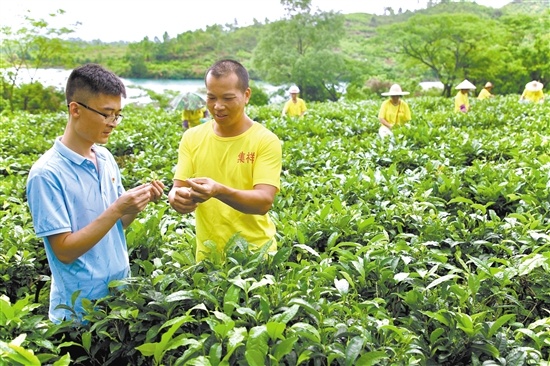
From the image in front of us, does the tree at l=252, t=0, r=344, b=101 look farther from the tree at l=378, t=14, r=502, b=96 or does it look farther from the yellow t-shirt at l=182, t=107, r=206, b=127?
the yellow t-shirt at l=182, t=107, r=206, b=127

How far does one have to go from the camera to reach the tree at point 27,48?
18016 mm

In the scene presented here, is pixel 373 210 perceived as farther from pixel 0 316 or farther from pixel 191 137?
pixel 0 316

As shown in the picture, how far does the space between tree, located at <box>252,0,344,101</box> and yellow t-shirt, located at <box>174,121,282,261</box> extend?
36.4 m

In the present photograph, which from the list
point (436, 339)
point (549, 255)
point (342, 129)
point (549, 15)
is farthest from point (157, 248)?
point (549, 15)

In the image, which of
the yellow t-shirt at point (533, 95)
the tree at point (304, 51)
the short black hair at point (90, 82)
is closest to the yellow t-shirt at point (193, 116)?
the short black hair at point (90, 82)

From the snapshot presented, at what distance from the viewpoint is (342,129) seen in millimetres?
9203

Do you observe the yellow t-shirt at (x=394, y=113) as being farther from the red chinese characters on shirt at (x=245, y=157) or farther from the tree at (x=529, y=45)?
the tree at (x=529, y=45)

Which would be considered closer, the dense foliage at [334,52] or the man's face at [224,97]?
the man's face at [224,97]

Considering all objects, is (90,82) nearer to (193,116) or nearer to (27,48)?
(193,116)

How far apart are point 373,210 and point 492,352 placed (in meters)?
2.00

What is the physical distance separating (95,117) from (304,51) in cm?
4396

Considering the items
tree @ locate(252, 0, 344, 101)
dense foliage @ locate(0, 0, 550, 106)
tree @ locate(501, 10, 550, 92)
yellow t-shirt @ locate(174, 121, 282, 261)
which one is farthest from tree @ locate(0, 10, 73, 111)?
tree @ locate(501, 10, 550, 92)

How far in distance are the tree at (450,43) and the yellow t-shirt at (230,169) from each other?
3227cm

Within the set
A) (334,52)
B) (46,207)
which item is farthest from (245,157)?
(334,52)
